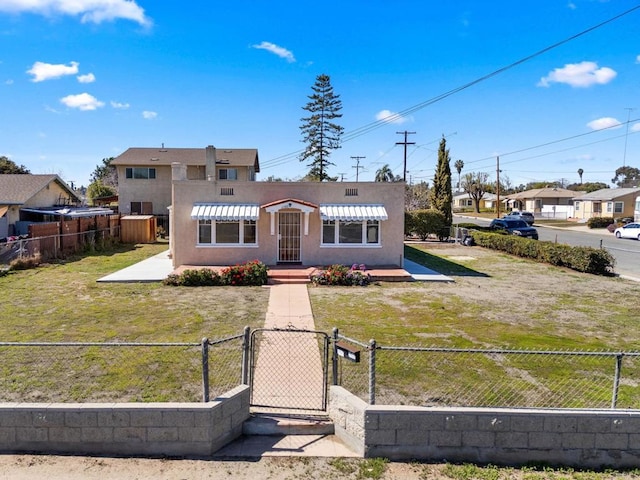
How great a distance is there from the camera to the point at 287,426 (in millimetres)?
6438

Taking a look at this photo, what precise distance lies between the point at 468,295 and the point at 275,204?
28.1 feet

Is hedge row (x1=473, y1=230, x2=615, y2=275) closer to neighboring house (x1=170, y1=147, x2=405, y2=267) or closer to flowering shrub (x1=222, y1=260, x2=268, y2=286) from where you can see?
neighboring house (x1=170, y1=147, x2=405, y2=267)

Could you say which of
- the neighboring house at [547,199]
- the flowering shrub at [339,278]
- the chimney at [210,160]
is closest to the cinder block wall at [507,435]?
the flowering shrub at [339,278]

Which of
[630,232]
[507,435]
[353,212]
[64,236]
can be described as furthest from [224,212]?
[630,232]

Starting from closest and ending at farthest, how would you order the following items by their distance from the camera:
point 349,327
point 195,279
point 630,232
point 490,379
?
point 490,379
point 349,327
point 195,279
point 630,232

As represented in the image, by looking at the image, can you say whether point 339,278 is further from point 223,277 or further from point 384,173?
point 384,173

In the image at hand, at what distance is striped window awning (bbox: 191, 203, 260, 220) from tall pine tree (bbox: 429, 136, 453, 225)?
23537mm

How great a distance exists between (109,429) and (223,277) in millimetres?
11172

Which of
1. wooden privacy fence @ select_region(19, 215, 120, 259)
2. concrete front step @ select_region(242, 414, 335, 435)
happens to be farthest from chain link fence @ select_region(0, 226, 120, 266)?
concrete front step @ select_region(242, 414, 335, 435)

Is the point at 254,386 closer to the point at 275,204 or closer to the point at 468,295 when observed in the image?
the point at 468,295

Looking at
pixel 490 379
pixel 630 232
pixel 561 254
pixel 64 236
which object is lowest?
pixel 490 379

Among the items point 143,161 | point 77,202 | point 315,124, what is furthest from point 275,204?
point 315,124

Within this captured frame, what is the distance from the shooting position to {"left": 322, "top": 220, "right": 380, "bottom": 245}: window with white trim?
19.7 m

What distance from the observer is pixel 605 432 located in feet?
19.9
